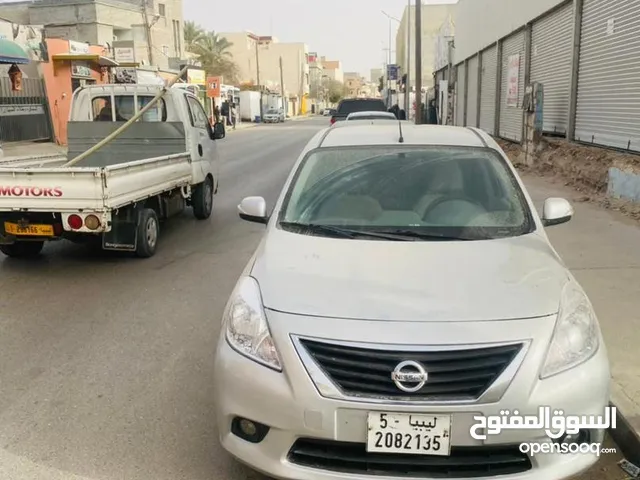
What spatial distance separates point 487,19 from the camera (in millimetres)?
25125

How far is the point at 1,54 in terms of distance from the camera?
21234 mm

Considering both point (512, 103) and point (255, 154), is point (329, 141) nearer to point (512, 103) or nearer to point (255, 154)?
point (512, 103)

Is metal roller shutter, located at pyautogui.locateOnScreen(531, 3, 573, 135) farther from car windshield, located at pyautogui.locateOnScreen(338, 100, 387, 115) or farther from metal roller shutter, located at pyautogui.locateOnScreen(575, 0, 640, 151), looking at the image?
car windshield, located at pyautogui.locateOnScreen(338, 100, 387, 115)

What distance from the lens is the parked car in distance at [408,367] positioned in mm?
2684

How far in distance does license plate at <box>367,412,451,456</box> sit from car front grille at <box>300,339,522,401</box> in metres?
0.08

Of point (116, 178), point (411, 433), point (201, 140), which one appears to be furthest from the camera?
point (201, 140)

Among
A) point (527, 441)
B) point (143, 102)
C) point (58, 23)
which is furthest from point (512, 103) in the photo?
point (58, 23)

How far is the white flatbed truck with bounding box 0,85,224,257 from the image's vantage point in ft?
21.9

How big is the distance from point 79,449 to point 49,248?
5.68m

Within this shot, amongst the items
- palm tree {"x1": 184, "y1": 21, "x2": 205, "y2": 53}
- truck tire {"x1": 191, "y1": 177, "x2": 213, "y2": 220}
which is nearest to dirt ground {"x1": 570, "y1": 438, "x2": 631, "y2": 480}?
truck tire {"x1": 191, "y1": 177, "x2": 213, "y2": 220}

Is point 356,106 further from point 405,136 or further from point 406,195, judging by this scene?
point 406,195

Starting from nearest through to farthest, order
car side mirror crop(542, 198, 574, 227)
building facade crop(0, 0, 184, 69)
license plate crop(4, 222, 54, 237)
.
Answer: car side mirror crop(542, 198, 574, 227)
license plate crop(4, 222, 54, 237)
building facade crop(0, 0, 184, 69)

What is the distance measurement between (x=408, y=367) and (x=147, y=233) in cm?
572

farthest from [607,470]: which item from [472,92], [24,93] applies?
[24,93]
